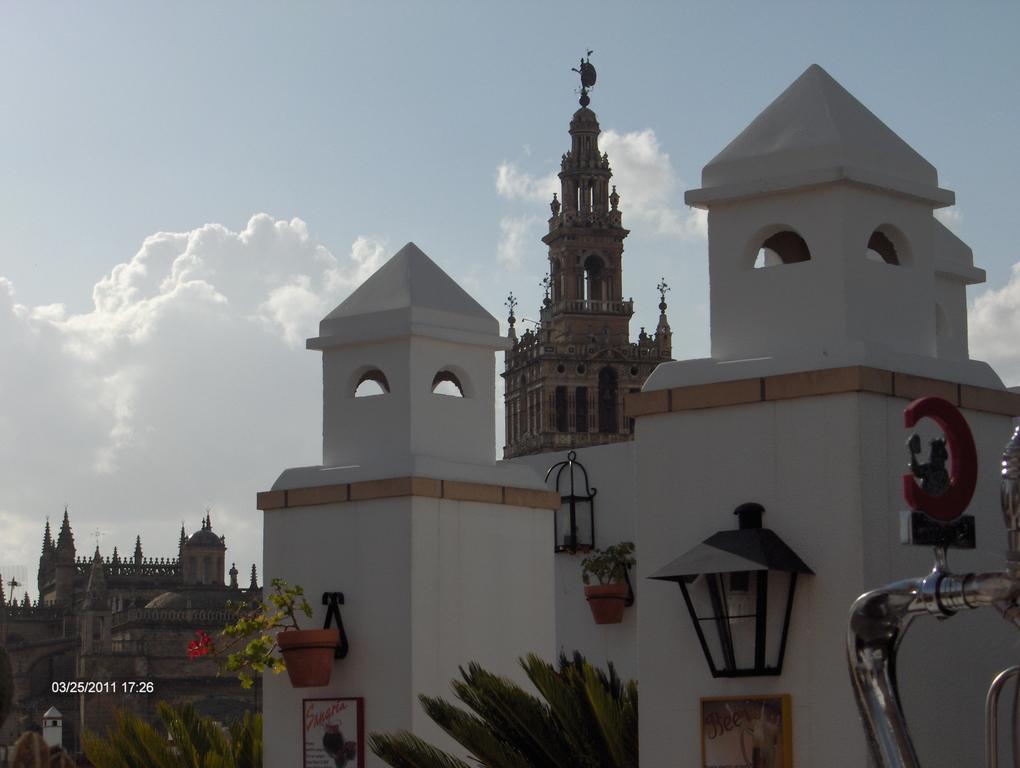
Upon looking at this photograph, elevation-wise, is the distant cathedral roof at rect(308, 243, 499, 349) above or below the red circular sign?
above

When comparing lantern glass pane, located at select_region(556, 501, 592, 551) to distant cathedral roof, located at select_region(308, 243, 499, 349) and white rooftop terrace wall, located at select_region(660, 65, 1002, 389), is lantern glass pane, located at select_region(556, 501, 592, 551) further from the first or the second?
white rooftop terrace wall, located at select_region(660, 65, 1002, 389)

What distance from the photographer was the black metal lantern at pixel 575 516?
613 inches

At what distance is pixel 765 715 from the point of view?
9609 millimetres

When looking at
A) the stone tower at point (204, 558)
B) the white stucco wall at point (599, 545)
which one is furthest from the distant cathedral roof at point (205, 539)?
the white stucco wall at point (599, 545)

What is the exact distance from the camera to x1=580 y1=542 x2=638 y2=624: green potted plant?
14602 mm

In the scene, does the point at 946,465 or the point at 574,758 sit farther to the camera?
the point at 574,758

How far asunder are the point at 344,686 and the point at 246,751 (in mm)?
2125

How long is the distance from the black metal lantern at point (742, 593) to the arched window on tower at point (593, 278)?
7394 centimetres

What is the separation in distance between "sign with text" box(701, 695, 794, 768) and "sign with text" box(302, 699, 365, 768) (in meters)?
3.67

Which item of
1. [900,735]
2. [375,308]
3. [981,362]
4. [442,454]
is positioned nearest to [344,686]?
[442,454]

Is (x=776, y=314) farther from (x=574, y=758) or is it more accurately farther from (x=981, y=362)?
(x=574, y=758)

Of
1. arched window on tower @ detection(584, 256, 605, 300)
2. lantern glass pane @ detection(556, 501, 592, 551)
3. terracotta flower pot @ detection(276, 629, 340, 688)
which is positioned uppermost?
arched window on tower @ detection(584, 256, 605, 300)

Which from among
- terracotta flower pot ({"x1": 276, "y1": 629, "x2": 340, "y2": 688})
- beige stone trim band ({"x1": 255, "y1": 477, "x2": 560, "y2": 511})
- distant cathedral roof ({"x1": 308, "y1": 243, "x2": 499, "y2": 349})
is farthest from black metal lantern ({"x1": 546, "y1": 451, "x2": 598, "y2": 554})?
terracotta flower pot ({"x1": 276, "y1": 629, "x2": 340, "y2": 688})

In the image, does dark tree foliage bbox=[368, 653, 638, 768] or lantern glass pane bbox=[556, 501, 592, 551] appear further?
lantern glass pane bbox=[556, 501, 592, 551]
